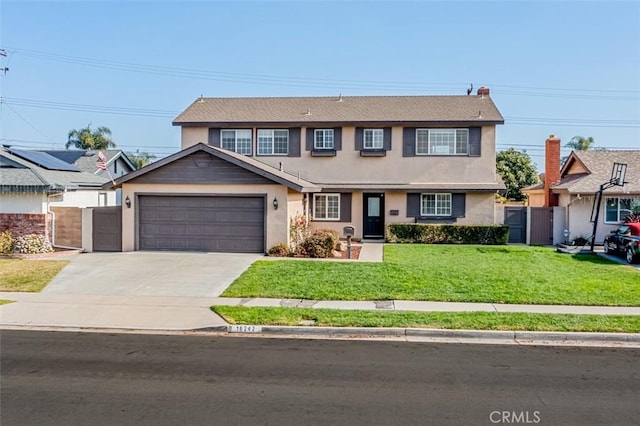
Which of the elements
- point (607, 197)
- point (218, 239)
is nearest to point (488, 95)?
point (607, 197)

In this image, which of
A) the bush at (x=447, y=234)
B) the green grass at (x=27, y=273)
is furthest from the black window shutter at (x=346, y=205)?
the green grass at (x=27, y=273)

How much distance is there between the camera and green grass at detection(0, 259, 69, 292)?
537 inches

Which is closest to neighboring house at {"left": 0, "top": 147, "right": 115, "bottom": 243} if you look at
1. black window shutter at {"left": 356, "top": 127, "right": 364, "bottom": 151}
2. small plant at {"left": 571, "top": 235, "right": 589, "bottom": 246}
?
black window shutter at {"left": 356, "top": 127, "right": 364, "bottom": 151}

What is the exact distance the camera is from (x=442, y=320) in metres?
10.1

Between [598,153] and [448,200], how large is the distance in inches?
365

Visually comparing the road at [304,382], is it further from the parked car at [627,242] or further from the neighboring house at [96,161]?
the neighboring house at [96,161]

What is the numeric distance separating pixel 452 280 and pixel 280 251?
6.86 metres

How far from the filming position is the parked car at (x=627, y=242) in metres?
17.2

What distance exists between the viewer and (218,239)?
19.0m

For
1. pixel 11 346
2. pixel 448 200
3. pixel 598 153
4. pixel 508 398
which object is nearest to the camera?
pixel 508 398

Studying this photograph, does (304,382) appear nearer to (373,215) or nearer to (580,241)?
(373,215)

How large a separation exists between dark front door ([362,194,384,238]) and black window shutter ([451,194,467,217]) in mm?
3423

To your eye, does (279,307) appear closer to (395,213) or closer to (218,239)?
(218,239)

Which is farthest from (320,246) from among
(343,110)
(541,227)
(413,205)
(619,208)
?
(619,208)
